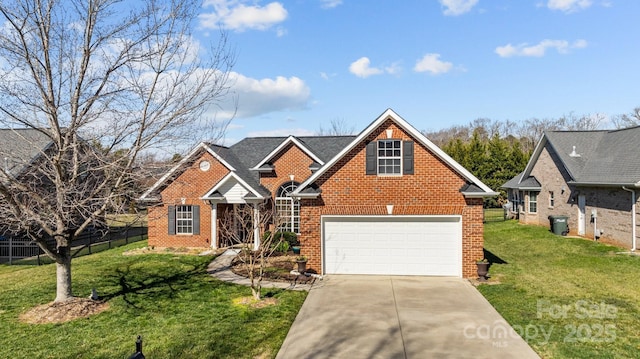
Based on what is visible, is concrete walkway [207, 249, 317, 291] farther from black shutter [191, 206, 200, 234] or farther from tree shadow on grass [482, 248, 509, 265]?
tree shadow on grass [482, 248, 509, 265]

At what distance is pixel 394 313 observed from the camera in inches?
412

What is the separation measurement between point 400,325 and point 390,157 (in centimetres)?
685

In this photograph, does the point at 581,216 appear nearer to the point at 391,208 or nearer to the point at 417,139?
the point at 417,139

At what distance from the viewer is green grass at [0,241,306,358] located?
26.8 feet

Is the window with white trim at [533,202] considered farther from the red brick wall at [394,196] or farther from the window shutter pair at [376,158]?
the window shutter pair at [376,158]

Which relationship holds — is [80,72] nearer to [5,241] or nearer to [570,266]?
[5,241]

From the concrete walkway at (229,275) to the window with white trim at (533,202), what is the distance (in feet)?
68.9

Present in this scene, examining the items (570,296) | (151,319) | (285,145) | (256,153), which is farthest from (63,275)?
(256,153)

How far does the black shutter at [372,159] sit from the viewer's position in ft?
48.9

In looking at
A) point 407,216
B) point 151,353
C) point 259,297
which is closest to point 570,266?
point 407,216

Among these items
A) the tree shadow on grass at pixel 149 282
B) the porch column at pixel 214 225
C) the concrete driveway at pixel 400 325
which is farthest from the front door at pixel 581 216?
the tree shadow on grass at pixel 149 282

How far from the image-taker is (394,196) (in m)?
14.8

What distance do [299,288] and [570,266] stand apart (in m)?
10.9

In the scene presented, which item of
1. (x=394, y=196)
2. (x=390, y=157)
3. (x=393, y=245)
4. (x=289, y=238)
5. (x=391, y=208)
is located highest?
(x=390, y=157)
